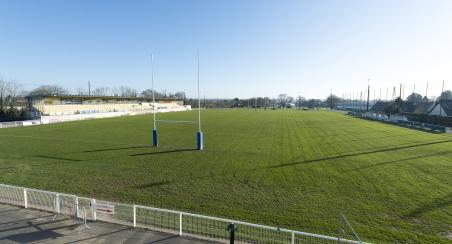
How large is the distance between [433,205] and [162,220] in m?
9.74

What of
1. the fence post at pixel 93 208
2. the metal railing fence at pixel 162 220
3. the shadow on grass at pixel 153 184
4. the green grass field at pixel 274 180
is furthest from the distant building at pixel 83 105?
the fence post at pixel 93 208

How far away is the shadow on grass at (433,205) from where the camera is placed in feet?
28.1

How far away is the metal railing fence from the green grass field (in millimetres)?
840

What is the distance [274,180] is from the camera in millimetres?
11953

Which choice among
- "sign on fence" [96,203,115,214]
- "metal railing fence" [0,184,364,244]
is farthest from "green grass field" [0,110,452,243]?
"sign on fence" [96,203,115,214]

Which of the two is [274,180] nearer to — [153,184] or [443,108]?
[153,184]

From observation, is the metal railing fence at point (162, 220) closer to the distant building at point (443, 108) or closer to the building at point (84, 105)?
the building at point (84, 105)

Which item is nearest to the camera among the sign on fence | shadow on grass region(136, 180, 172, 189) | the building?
the sign on fence

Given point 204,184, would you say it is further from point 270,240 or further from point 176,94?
point 176,94

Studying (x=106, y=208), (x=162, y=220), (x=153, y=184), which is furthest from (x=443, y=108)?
(x=106, y=208)

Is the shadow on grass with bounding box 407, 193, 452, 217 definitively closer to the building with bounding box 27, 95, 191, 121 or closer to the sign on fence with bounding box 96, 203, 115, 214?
the sign on fence with bounding box 96, 203, 115, 214

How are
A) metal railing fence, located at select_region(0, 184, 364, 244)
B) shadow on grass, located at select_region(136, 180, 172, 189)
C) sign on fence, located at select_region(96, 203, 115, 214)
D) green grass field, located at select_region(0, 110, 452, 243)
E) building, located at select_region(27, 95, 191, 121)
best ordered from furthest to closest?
building, located at select_region(27, 95, 191, 121) → shadow on grass, located at select_region(136, 180, 172, 189) → green grass field, located at select_region(0, 110, 452, 243) → sign on fence, located at select_region(96, 203, 115, 214) → metal railing fence, located at select_region(0, 184, 364, 244)

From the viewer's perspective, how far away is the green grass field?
8172 millimetres

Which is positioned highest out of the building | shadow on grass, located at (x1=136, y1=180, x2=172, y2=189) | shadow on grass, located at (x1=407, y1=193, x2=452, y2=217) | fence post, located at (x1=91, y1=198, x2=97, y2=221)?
the building
